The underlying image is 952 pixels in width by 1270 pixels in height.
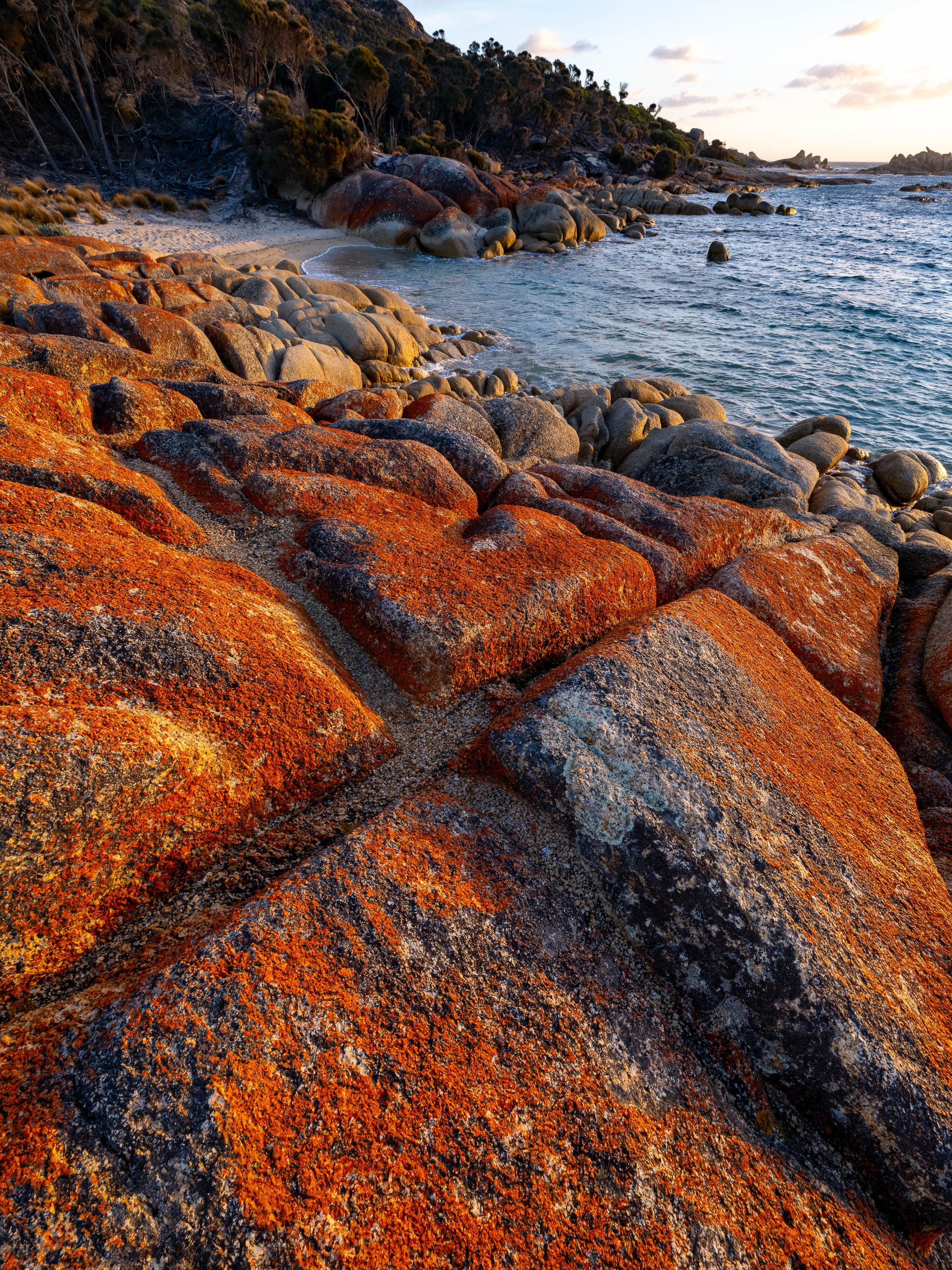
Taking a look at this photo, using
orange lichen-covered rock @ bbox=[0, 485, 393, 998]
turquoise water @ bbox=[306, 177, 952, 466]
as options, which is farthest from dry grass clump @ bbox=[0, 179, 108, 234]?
orange lichen-covered rock @ bbox=[0, 485, 393, 998]

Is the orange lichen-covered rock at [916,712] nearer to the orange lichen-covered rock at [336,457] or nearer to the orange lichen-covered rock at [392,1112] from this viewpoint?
the orange lichen-covered rock at [392,1112]

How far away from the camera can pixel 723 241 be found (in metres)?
40.8

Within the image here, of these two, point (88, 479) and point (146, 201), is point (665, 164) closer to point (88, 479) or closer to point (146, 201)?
point (146, 201)

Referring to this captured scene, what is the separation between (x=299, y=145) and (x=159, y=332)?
102ft

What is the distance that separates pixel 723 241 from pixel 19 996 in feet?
168

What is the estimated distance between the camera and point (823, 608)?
443 centimetres

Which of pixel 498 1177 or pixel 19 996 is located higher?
pixel 19 996

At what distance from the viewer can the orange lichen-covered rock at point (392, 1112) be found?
4.14ft

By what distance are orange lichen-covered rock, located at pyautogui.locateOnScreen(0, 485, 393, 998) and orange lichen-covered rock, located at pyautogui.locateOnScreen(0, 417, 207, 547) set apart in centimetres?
28

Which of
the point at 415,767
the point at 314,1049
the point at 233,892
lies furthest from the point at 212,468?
the point at 314,1049

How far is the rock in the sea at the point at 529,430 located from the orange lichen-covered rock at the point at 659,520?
3.39m

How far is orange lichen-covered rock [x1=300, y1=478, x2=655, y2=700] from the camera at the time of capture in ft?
9.47

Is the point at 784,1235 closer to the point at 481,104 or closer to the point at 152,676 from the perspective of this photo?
the point at 152,676

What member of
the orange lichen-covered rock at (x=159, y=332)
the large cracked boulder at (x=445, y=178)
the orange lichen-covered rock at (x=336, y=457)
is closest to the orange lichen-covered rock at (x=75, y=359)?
the orange lichen-covered rock at (x=336, y=457)
